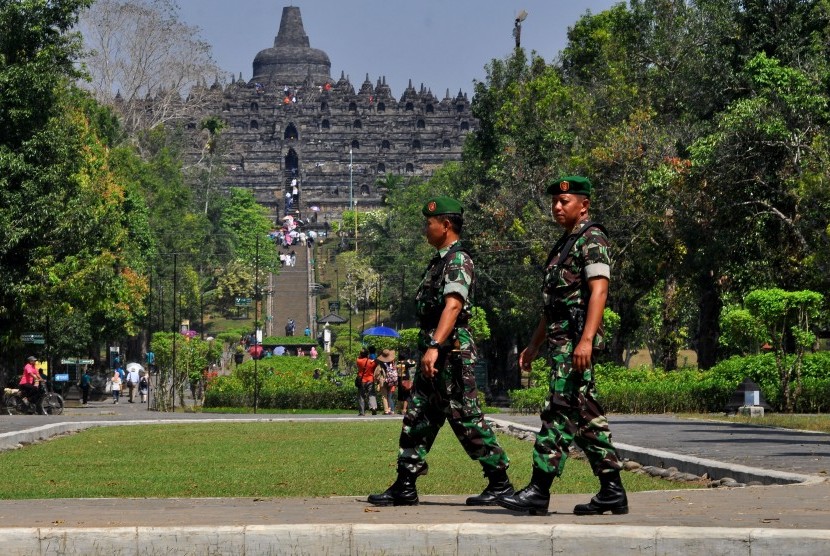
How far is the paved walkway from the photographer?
6.67 metres

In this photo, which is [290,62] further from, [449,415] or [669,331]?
[449,415]

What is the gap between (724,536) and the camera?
6.57m

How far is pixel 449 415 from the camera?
323 inches

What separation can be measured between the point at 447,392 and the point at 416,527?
1386 mm

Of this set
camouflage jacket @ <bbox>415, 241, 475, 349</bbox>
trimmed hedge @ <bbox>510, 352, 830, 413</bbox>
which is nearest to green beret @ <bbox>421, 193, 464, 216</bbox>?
camouflage jacket @ <bbox>415, 241, 475, 349</bbox>

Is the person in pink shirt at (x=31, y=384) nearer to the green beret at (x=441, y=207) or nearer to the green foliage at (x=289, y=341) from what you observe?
the green beret at (x=441, y=207)

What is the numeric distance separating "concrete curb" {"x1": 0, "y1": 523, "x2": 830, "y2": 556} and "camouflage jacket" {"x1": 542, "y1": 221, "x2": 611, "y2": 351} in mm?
1196

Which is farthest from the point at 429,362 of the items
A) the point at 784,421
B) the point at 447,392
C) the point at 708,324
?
the point at 708,324

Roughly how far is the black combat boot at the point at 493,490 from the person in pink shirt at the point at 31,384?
22.9 meters

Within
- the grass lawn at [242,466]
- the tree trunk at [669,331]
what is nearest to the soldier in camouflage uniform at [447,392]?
the grass lawn at [242,466]

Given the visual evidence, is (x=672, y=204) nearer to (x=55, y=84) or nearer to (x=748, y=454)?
(x=55, y=84)

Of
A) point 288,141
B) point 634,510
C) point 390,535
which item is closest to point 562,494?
point 634,510

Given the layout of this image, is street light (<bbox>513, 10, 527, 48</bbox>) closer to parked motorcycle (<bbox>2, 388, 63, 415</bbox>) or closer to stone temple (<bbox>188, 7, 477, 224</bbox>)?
parked motorcycle (<bbox>2, 388, 63, 415</bbox>)

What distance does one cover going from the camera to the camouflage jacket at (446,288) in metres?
8.20
